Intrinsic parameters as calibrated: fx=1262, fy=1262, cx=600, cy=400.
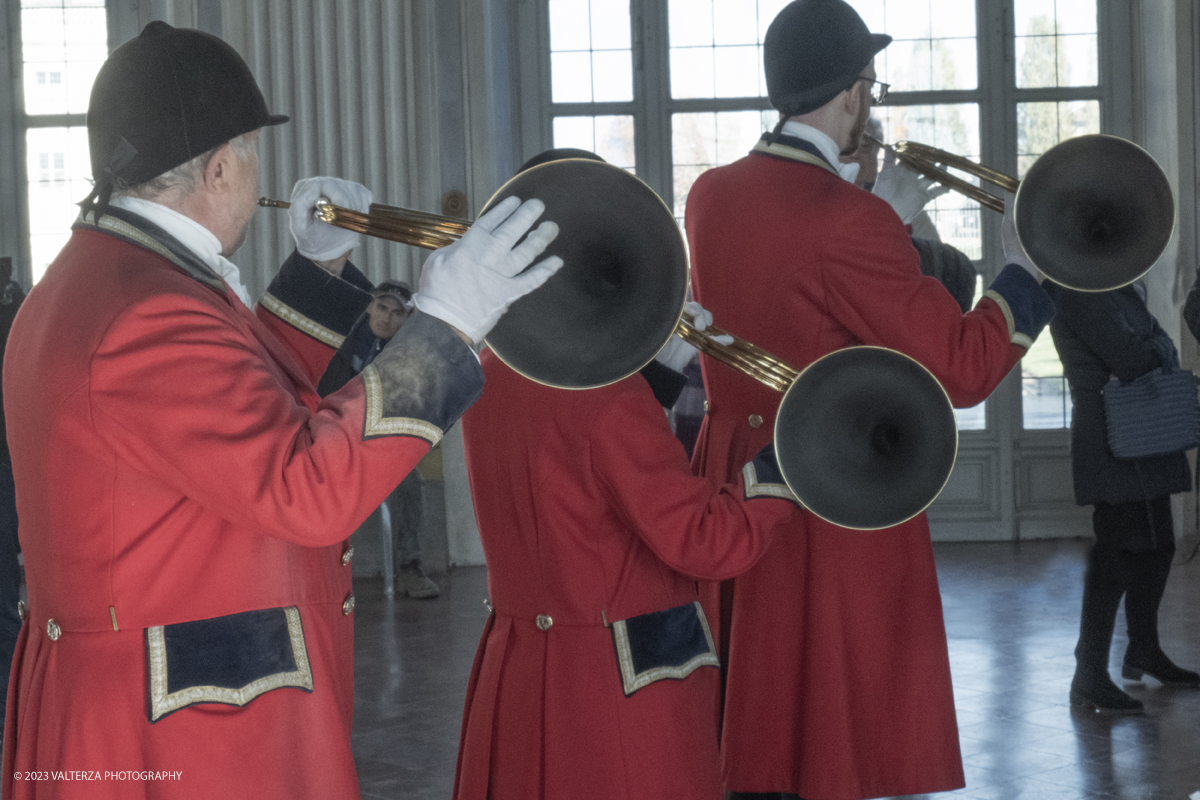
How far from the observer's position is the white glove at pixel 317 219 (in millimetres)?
2049

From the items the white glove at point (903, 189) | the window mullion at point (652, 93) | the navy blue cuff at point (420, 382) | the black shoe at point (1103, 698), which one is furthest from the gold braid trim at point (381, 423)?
the window mullion at point (652, 93)

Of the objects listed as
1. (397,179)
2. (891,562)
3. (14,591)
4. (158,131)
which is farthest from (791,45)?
(397,179)

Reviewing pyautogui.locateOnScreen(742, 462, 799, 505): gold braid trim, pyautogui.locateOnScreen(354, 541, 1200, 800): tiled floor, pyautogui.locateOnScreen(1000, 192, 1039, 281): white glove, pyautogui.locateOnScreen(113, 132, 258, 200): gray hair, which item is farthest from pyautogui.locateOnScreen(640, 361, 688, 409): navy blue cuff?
pyautogui.locateOnScreen(354, 541, 1200, 800): tiled floor

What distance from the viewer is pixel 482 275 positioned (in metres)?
1.31

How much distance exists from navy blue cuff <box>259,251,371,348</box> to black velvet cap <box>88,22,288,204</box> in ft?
2.01

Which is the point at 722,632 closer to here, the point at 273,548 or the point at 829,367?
the point at 829,367

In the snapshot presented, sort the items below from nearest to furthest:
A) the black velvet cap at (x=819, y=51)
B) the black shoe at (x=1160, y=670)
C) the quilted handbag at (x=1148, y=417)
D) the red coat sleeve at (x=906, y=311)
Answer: the red coat sleeve at (x=906, y=311)
the black velvet cap at (x=819, y=51)
the quilted handbag at (x=1148, y=417)
the black shoe at (x=1160, y=670)

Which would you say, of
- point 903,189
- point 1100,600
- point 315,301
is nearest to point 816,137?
point 903,189

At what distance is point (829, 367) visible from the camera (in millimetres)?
1893

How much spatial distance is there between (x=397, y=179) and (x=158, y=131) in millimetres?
5903

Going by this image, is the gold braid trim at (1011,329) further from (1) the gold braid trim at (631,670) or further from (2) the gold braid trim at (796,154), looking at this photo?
(1) the gold braid trim at (631,670)

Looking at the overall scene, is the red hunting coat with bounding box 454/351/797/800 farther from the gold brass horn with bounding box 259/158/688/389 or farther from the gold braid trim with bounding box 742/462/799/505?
the gold brass horn with bounding box 259/158/688/389

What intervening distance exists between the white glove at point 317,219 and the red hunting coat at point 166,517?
25.4 inches

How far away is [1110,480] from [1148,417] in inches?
8.8
